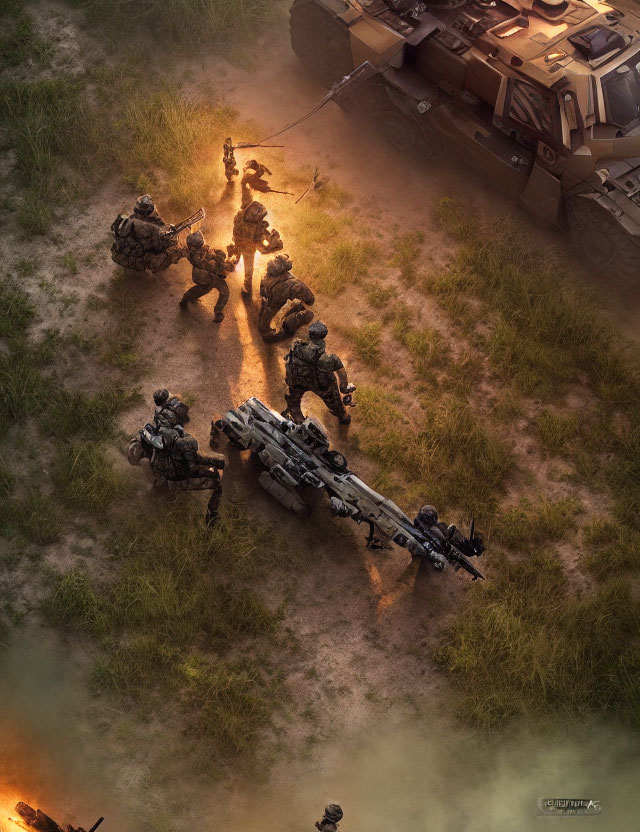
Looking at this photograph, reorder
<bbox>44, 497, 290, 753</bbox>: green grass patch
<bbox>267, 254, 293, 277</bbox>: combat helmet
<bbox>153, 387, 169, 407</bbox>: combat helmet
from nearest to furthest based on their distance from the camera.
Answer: <bbox>44, 497, 290, 753</bbox>: green grass patch
<bbox>153, 387, 169, 407</bbox>: combat helmet
<bbox>267, 254, 293, 277</bbox>: combat helmet

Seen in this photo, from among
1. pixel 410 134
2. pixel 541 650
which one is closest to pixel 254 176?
pixel 410 134

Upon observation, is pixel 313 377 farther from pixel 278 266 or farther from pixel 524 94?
pixel 524 94

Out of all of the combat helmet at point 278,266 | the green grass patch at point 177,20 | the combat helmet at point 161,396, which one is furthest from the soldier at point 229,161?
the combat helmet at point 161,396

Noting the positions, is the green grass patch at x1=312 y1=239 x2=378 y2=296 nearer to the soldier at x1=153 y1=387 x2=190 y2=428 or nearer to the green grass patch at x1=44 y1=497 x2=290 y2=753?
the soldier at x1=153 y1=387 x2=190 y2=428

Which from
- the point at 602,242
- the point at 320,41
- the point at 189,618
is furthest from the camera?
the point at 320,41

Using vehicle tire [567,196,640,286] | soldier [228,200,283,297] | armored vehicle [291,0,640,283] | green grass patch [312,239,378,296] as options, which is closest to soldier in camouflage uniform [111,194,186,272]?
soldier [228,200,283,297]

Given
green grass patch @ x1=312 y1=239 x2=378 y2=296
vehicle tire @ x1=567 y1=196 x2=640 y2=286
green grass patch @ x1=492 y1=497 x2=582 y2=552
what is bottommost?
green grass patch @ x1=492 y1=497 x2=582 y2=552
